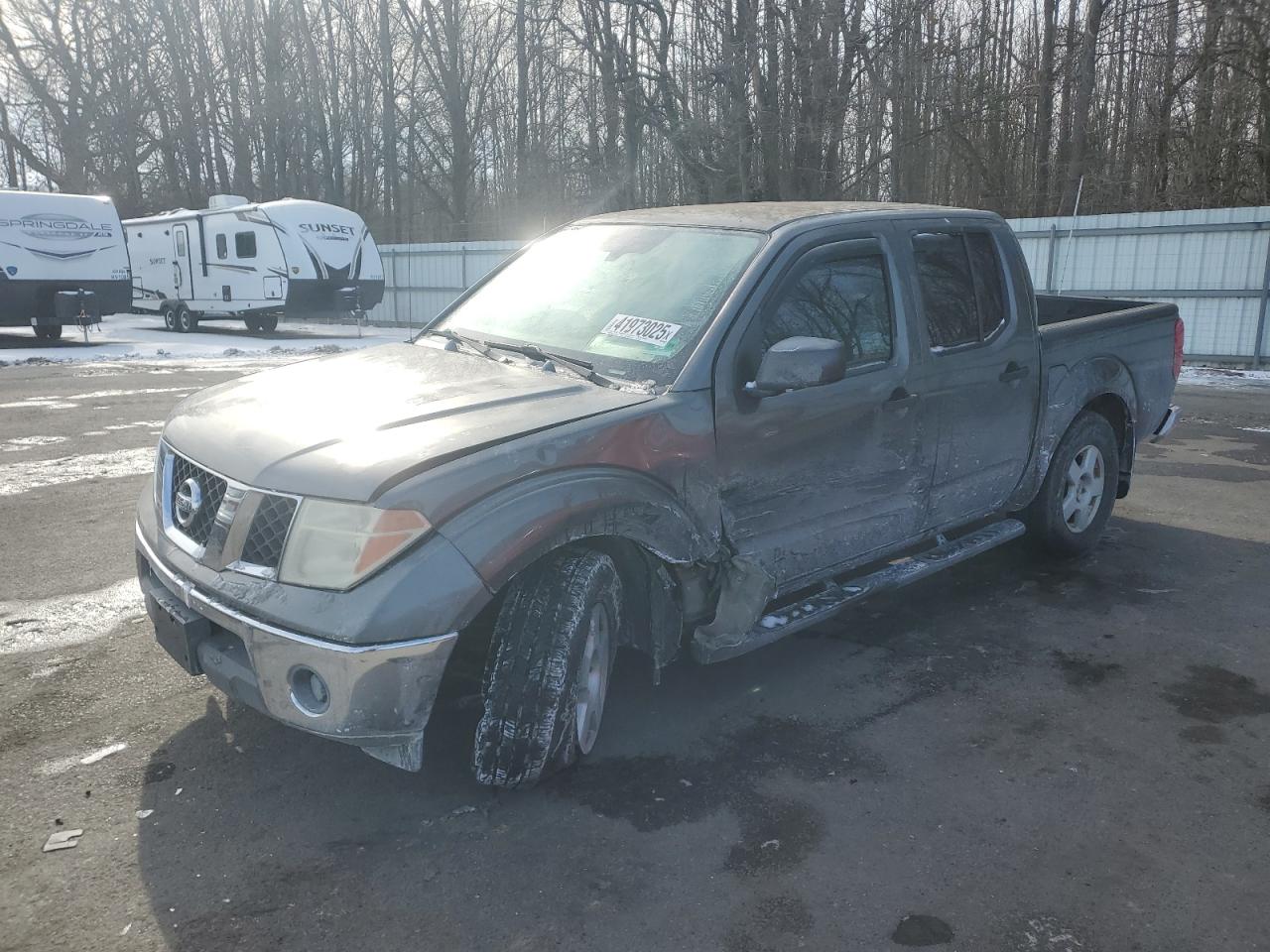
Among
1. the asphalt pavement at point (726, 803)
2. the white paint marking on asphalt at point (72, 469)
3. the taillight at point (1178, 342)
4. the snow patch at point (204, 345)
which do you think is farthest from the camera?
the snow patch at point (204, 345)

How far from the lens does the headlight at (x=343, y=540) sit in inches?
108

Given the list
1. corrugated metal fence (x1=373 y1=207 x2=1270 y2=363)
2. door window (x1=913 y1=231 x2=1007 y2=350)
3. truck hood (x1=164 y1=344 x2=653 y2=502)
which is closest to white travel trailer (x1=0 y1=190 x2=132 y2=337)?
corrugated metal fence (x1=373 y1=207 x2=1270 y2=363)

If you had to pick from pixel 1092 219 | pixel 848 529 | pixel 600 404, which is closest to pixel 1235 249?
pixel 1092 219

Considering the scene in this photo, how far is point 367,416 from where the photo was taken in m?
3.19

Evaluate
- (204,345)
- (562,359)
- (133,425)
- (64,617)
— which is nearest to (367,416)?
(562,359)

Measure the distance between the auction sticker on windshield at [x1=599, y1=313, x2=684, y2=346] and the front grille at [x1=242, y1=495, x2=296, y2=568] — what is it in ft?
4.62

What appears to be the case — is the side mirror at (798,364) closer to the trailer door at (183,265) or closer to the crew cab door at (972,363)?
the crew cab door at (972,363)

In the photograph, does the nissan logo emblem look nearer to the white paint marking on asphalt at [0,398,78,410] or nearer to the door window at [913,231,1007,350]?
the door window at [913,231,1007,350]

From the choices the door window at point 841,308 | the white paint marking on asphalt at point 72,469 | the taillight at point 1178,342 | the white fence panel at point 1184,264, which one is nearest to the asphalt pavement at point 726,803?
the door window at point 841,308

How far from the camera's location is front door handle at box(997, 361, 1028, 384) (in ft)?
15.6

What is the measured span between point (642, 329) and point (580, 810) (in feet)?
5.51

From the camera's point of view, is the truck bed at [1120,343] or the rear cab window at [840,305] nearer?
the rear cab window at [840,305]

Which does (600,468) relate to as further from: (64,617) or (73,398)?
(73,398)

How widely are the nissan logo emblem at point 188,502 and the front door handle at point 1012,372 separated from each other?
344cm
